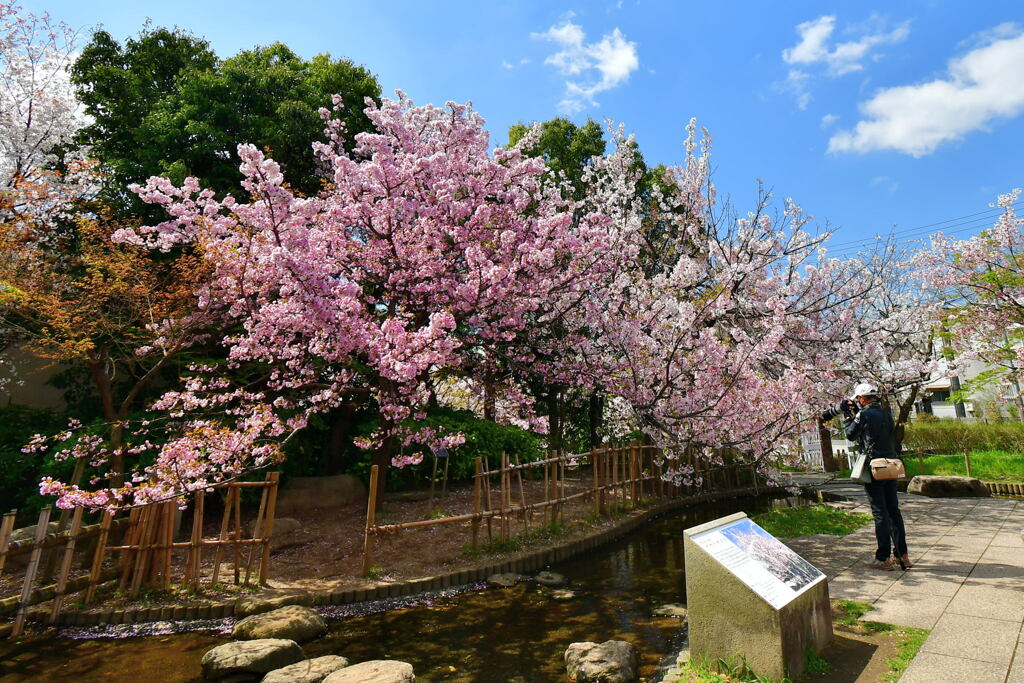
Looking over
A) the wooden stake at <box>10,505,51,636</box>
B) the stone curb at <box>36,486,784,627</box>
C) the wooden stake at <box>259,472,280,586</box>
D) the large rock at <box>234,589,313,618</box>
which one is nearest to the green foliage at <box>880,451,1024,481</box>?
the stone curb at <box>36,486,784,627</box>

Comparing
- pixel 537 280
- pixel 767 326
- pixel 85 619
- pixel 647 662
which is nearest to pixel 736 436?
pixel 767 326

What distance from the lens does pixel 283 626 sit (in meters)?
5.82

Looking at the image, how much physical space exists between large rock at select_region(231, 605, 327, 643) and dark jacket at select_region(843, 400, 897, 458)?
674cm

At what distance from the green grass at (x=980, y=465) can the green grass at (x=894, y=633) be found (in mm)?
11837

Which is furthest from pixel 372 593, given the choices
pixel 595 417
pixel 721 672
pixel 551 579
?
pixel 595 417

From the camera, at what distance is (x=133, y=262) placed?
9773mm

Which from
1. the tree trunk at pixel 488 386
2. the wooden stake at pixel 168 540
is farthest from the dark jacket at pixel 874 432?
the wooden stake at pixel 168 540

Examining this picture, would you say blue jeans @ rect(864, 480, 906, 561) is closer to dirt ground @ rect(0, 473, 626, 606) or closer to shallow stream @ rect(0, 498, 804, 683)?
shallow stream @ rect(0, 498, 804, 683)

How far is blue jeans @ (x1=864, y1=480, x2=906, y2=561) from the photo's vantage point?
599cm

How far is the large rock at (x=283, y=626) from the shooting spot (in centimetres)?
575

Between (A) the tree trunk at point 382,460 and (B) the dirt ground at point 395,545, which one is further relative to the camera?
(A) the tree trunk at point 382,460

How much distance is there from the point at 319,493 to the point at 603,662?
27.1 feet

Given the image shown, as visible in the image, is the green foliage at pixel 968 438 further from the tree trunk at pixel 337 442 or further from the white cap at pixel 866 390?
Answer: the tree trunk at pixel 337 442

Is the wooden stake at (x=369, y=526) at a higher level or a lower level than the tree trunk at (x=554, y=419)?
lower
